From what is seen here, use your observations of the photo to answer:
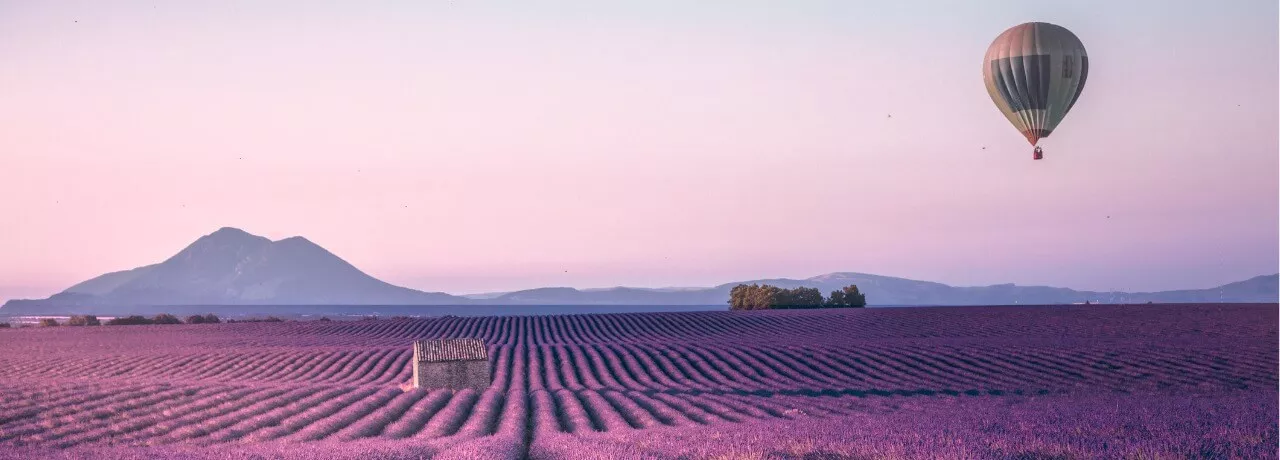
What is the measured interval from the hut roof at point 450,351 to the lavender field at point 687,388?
1.21 meters

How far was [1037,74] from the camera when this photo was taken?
29750 mm

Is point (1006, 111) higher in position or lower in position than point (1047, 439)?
higher

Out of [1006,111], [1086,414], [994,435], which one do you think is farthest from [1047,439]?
[1006,111]

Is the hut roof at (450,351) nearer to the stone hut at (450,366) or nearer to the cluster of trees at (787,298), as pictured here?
the stone hut at (450,366)

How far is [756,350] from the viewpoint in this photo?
47.4 metres

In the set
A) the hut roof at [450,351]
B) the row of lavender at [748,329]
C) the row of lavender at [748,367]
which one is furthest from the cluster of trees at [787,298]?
the hut roof at [450,351]

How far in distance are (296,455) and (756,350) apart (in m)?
37.1

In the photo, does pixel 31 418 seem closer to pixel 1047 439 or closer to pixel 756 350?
pixel 1047 439

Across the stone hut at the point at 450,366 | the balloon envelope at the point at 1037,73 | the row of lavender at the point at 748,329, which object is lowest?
the stone hut at the point at 450,366

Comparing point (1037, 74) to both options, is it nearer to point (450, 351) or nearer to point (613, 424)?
point (613, 424)

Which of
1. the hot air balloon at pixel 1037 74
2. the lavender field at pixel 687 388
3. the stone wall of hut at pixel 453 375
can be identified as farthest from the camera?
the stone wall of hut at pixel 453 375

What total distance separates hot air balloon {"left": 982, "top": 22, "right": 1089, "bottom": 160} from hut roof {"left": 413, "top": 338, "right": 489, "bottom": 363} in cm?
1596

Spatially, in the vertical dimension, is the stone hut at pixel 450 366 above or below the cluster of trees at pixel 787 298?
below

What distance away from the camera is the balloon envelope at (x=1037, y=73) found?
97.2 ft
